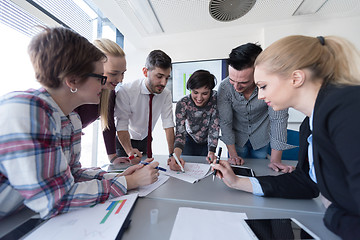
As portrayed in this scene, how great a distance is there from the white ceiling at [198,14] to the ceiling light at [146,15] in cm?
5

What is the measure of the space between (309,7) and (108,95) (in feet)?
8.36

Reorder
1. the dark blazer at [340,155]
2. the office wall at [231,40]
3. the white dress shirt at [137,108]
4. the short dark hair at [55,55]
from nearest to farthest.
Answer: the dark blazer at [340,155]
the short dark hair at [55,55]
the white dress shirt at [137,108]
the office wall at [231,40]

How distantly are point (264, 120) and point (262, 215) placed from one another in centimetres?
105

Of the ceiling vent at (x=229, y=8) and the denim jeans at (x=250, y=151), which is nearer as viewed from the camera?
the denim jeans at (x=250, y=151)

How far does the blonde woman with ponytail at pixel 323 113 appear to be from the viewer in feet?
1.37

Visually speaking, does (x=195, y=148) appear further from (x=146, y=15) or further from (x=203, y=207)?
(x=146, y=15)

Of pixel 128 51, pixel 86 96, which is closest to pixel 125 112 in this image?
pixel 86 96

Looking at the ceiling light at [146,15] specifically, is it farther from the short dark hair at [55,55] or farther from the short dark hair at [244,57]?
the short dark hair at [55,55]

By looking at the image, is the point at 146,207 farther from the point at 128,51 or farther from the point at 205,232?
the point at 128,51

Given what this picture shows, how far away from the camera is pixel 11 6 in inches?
49.1

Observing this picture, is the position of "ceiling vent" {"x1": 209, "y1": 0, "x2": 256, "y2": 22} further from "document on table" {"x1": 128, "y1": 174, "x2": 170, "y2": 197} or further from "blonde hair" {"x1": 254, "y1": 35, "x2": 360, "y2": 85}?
"document on table" {"x1": 128, "y1": 174, "x2": 170, "y2": 197}

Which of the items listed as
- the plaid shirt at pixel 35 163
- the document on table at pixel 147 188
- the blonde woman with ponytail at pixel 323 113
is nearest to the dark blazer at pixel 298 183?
the blonde woman with ponytail at pixel 323 113

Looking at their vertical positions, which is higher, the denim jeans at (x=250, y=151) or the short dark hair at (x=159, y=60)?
the short dark hair at (x=159, y=60)

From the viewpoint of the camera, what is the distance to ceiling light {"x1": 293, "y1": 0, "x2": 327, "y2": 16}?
72.3 inches
